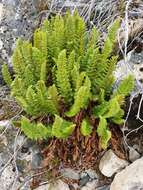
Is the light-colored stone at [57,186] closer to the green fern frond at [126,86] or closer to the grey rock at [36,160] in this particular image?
the grey rock at [36,160]

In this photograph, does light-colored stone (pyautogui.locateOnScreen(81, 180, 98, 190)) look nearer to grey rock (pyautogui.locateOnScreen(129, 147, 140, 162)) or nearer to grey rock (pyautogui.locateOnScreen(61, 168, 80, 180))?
grey rock (pyautogui.locateOnScreen(61, 168, 80, 180))

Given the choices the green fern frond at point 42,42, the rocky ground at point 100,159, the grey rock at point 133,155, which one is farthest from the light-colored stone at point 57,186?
the green fern frond at point 42,42

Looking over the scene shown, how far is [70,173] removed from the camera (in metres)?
3.80

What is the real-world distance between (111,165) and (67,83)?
763 mm

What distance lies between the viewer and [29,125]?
3.46 metres

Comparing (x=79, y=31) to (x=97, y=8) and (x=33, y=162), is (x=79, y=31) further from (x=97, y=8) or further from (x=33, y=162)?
(x=33, y=162)

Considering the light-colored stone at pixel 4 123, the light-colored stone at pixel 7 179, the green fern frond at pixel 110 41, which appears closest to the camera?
the green fern frond at pixel 110 41

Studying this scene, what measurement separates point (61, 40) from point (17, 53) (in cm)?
41

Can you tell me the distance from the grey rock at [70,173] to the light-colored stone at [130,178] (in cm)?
36

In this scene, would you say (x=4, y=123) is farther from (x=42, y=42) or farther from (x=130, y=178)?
(x=130, y=178)

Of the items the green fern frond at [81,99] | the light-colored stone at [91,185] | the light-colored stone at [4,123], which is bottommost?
the light-colored stone at [91,185]

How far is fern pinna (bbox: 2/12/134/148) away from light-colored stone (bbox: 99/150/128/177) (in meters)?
0.17

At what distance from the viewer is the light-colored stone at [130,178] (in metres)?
3.40

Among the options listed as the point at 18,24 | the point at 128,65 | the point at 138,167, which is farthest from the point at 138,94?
the point at 18,24
